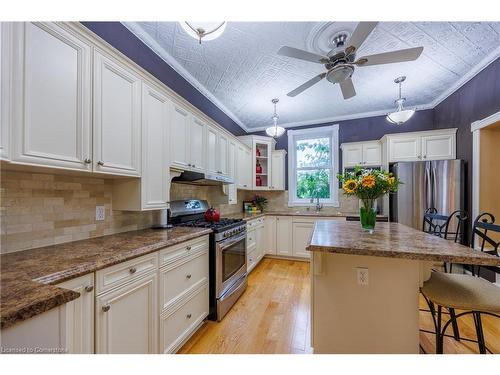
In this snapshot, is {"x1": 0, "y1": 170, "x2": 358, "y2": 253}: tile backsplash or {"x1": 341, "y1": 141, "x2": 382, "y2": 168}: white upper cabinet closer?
{"x1": 0, "y1": 170, "x2": 358, "y2": 253}: tile backsplash

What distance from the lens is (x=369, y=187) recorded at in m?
1.59

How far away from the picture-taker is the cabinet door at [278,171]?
4445 millimetres

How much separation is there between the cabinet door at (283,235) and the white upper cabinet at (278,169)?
776 millimetres

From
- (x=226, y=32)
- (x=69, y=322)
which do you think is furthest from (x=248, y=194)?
(x=69, y=322)

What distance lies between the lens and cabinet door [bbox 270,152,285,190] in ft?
14.6

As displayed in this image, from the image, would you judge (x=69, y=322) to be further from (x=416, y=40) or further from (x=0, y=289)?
(x=416, y=40)

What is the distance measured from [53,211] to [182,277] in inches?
39.6

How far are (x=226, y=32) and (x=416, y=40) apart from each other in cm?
193

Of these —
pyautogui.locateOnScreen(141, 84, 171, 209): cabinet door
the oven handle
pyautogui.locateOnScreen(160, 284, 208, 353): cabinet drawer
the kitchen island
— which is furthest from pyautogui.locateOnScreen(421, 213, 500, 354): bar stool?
pyautogui.locateOnScreen(141, 84, 171, 209): cabinet door

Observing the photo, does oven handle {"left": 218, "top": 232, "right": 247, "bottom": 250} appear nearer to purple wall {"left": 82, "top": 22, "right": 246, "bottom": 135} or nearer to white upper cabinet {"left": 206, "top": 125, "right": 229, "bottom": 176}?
white upper cabinet {"left": 206, "top": 125, "right": 229, "bottom": 176}

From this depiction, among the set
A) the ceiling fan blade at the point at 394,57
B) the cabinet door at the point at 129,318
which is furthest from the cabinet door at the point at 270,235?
the ceiling fan blade at the point at 394,57

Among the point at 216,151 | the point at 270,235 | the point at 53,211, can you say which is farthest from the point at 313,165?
the point at 53,211

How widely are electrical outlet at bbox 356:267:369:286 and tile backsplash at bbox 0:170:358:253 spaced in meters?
1.93

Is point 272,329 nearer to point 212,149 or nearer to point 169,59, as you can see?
point 212,149
